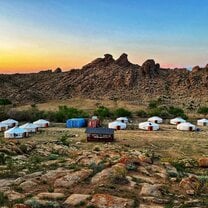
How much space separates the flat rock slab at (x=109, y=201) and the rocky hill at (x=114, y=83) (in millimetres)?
59252

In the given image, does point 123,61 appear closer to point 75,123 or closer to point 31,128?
point 75,123

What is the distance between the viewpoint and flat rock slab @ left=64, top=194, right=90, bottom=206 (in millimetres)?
8867

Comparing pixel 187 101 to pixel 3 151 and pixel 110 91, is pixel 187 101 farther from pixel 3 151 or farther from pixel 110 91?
pixel 3 151

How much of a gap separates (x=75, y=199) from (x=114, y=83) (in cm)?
7489

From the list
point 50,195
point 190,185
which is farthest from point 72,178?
point 190,185

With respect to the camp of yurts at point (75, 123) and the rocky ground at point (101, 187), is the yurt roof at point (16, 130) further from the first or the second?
the rocky ground at point (101, 187)

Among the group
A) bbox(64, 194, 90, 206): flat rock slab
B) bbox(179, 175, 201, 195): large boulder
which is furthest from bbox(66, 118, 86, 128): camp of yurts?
bbox(64, 194, 90, 206): flat rock slab

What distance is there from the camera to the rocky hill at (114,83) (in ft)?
247

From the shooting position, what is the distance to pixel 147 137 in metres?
32.0

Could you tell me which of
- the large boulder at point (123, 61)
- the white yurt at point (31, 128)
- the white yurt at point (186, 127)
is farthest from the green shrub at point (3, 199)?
the large boulder at point (123, 61)

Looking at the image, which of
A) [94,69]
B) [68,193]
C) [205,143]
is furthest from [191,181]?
[94,69]

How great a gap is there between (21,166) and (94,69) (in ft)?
264

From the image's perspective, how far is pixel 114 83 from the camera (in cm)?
8362

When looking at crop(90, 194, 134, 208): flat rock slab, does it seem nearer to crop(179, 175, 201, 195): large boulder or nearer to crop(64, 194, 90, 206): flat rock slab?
crop(64, 194, 90, 206): flat rock slab
